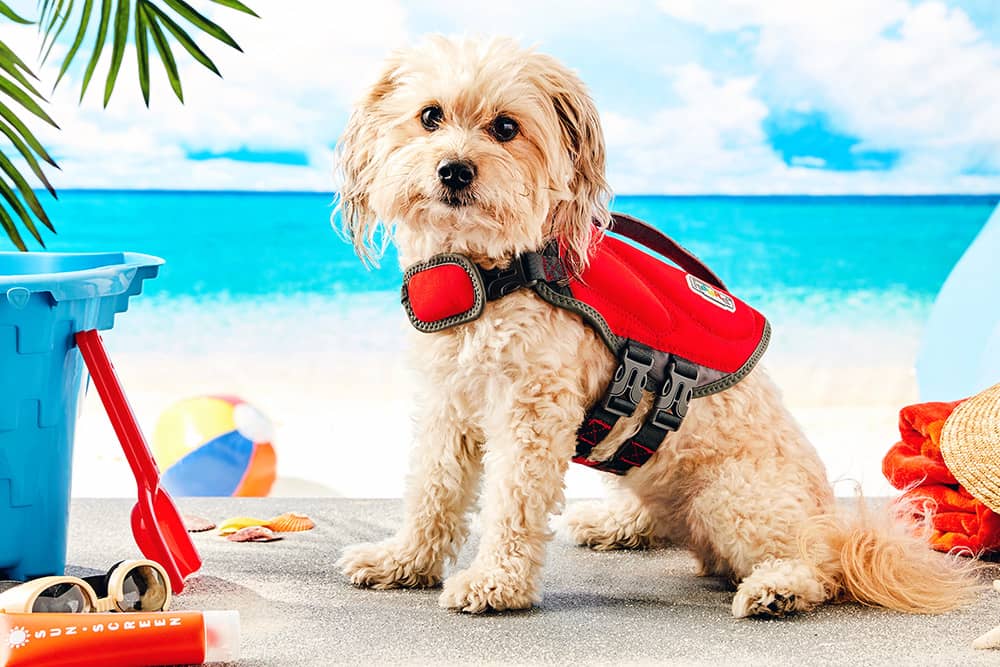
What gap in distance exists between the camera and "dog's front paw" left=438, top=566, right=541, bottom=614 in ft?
5.74

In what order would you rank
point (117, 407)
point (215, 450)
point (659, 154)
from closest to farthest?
point (117, 407), point (215, 450), point (659, 154)

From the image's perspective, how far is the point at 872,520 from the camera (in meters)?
1.82

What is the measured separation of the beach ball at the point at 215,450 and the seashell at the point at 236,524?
2.77 feet

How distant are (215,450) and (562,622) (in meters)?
1.70

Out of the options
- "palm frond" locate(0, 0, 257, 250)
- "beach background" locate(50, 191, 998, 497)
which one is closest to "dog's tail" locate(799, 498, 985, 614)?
"palm frond" locate(0, 0, 257, 250)

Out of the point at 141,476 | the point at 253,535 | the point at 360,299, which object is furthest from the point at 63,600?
the point at 360,299

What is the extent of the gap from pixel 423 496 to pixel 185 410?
161cm

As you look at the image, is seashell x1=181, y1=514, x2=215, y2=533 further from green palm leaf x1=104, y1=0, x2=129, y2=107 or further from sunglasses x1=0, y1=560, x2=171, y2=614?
green palm leaf x1=104, y1=0, x2=129, y2=107

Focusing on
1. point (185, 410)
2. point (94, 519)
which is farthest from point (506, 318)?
point (185, 410)

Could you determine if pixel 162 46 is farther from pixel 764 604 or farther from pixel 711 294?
pixel 764 604

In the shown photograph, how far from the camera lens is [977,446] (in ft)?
6.62

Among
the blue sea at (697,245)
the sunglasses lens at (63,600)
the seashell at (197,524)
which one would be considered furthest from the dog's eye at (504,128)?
the blue sea at (697,245)

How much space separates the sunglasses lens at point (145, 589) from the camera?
5.54 ft

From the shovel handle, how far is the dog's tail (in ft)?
3.65
